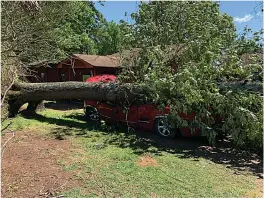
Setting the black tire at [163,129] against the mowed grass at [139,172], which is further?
the black tire at [163,129]

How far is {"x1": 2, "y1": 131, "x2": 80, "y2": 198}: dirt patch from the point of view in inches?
178

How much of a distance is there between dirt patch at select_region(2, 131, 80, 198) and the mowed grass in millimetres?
236

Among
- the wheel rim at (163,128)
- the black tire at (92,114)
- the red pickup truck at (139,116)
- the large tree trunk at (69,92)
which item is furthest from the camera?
the black tire at (92,114)

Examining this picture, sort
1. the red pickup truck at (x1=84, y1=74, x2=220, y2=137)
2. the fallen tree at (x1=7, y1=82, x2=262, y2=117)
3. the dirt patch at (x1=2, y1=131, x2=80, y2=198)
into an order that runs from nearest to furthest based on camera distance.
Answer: the dirt patch at (x1=2, y1=131, x2=80, y2=198), the red pickup truck at (x1=84, y1=74, x2=220, y2=137), the fallen tree at (x1=7, y1=82, x2=262, y2=117)

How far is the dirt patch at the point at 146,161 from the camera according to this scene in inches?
234

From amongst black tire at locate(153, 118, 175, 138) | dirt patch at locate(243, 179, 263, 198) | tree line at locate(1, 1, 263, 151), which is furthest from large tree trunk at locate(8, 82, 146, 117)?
dirt patch at locate(243, 179, 263, 198)

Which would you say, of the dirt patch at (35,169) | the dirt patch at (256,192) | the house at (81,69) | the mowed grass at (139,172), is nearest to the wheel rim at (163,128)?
the mowed grass at (139,172)

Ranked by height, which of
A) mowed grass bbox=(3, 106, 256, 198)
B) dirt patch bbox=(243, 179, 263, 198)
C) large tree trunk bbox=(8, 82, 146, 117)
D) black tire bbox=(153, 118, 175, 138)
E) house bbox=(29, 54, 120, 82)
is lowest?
dirt patch bbox=(243, 179, 263, 198)

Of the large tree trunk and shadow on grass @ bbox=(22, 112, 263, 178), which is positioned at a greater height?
the large tree trunk

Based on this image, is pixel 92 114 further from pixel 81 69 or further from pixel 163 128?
pixel 81 69

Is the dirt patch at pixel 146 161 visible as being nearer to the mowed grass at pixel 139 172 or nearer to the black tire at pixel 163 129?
the mowed grass at pixel 139 172

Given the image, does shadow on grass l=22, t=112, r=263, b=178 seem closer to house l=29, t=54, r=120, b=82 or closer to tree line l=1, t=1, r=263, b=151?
tree line l=1, t=1, r=263, b=151

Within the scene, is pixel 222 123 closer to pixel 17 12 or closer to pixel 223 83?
pixel 223 83

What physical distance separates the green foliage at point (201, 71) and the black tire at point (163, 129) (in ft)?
1.24
